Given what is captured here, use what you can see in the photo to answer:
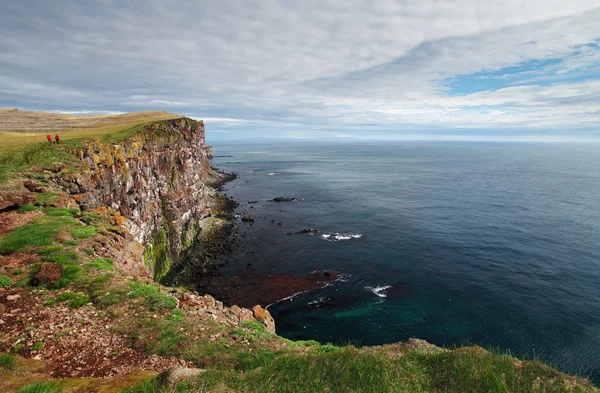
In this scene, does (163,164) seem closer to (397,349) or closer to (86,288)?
(86,288)

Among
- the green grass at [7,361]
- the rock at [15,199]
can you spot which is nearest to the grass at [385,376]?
the green grass at [7,361]

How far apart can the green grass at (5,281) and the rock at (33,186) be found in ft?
41.8

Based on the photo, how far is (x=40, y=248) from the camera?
16.5m

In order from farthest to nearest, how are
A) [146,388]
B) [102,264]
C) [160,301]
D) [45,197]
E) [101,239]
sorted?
[45,197], [101,239], [102,264], [160,301], [146,388]

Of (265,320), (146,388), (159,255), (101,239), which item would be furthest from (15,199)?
(159,255)

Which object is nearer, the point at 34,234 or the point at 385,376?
the point at 385,376

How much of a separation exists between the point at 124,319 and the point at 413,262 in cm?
5059

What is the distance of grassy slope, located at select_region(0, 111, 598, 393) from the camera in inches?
327

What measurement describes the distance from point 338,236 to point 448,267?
2401 cm

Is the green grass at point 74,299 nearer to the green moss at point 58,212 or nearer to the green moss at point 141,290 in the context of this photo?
the green moss at point 141,290

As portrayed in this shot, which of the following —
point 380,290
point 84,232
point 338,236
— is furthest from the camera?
point 338,236

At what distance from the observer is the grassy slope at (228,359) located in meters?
8.30

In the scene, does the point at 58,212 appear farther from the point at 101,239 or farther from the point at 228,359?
the point at 228,359

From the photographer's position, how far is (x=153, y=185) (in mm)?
49719
